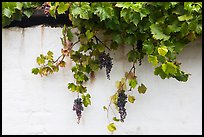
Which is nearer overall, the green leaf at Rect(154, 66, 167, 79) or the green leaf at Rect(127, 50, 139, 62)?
the green leaf at Rect(154, 66, 167, 79)

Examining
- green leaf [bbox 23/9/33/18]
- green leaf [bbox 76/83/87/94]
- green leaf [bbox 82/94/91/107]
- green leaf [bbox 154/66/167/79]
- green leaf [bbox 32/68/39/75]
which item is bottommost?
green leaf [bbox 82/94/91/107]

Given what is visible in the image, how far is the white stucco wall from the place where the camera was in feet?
8.32

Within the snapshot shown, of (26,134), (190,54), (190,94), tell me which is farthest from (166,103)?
(26,134)

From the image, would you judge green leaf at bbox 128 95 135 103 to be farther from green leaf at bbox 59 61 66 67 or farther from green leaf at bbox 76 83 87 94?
green leaf at bbox 59 61 66 67

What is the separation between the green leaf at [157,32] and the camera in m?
2.33

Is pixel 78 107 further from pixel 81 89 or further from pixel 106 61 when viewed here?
pixel 106 61

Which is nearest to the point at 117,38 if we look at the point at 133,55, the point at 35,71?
the point at 133,55

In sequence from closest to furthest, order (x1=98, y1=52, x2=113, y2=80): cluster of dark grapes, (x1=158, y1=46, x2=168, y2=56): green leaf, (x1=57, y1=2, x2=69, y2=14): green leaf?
(x1=158, y1=46, x2=168, y2=56): green leaf, (x1=57, y1=2, x2=69, y2=14): green leaf, (x1=98, y1=52, x2=113, y2=80): cluster of dark grapes

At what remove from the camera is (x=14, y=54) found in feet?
8.82

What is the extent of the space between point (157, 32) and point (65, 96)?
29.2 inches

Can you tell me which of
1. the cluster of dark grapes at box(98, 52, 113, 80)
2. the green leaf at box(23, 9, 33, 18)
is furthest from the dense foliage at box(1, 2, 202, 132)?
the green leaf at box(23, 9, 33, 18)

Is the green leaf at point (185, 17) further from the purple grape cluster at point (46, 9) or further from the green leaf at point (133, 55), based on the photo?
the purple grape cluster at point (46, 9)

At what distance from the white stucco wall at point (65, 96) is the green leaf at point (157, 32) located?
0.27m

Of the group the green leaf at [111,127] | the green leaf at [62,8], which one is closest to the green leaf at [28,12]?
the green leaf at [62,8]
